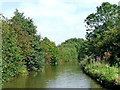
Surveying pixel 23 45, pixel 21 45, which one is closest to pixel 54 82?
pixel 21 45

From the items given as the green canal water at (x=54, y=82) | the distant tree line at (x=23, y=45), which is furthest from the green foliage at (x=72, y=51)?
the green canal water at (x=54, y=82)

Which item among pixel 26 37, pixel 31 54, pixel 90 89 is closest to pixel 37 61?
pixel 31 54

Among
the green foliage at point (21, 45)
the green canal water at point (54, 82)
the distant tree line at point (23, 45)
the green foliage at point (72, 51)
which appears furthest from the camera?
the green foliage at point (72, 51)

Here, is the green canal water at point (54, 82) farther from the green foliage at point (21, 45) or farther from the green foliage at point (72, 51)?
the green foliage at point (72, 51)

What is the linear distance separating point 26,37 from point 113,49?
861cm

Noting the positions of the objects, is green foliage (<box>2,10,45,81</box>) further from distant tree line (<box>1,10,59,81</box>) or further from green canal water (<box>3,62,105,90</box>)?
green canal water (<box>3,62,105,90</box>)

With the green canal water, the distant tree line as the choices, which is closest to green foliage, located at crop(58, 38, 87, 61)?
the distant tree line

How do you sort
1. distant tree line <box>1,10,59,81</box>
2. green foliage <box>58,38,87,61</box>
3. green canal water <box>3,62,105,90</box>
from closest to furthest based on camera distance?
green canal water <box>3,62,105,90</box>
distant tree line <box>1,10,59,81</box>
green foliage <box>58,38,87,61</box>

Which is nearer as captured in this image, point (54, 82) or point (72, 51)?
point (54, 82)

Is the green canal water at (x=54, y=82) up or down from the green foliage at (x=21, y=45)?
down

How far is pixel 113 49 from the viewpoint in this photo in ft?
48.5

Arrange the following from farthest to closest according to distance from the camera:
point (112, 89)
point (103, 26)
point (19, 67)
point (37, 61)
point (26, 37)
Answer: point (103, 26)
point (37, 61)
point (26, 37)
point (19, 67)
point (112, 89)

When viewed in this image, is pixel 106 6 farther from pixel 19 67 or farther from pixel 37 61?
pixel 19 67

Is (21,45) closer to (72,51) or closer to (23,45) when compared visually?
(23,45)
